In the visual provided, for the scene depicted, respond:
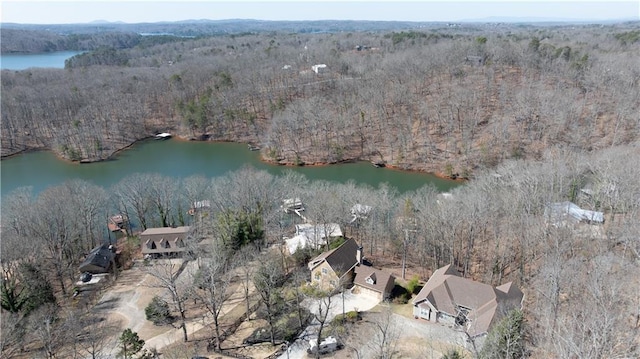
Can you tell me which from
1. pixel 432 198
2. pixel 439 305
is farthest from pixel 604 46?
pixel 439 305

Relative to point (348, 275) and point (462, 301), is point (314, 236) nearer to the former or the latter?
point (348, 275)

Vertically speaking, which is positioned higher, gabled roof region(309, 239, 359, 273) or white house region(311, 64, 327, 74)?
white house region(311, 64, 327, 74)

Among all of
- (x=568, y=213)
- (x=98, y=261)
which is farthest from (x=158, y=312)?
(x=568, y=213)

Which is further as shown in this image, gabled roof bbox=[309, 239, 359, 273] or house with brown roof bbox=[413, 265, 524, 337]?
gabled roof bbox=[309, 239, 359, 273]

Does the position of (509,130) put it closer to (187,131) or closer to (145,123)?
(187,131)

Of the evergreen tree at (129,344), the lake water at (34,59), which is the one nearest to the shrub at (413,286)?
the evergreen tree at (129,344)

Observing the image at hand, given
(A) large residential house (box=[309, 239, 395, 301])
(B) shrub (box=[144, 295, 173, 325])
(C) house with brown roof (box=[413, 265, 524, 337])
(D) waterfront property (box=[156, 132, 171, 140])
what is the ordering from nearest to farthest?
(C) house with brown roof (box=[413, 265, 524, 337])
(B) shrub (box=[144, 295, 173, 325])
(A) large residential house (box=[309, 239, 395, 301])
(D) waterfront property (box=[156, 132, 171, 140])

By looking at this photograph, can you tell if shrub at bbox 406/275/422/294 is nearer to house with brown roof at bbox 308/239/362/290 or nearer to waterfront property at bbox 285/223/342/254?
house with brown roof at bbox 308/239/362/290

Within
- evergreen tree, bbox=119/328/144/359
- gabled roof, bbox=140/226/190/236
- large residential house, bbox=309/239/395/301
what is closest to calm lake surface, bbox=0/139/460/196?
gabled roof, bbox=140/226/190/236
